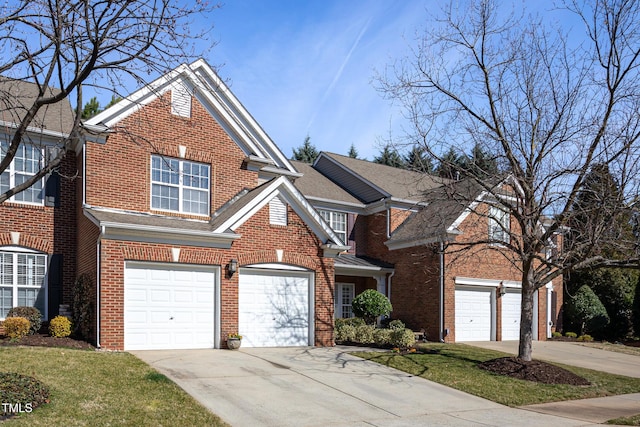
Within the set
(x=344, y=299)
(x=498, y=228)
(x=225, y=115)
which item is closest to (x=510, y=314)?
(x=498, y=228)

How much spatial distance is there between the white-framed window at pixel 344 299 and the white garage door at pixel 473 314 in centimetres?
446

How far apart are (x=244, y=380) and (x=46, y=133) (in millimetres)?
10046

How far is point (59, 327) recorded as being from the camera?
15.4 metres

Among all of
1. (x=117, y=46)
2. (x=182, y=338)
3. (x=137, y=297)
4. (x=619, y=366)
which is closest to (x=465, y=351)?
(x=619, y=366)

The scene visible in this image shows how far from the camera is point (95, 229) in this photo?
1532 cm

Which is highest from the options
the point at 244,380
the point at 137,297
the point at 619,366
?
the point at 137,297

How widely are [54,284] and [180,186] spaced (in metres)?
4.54

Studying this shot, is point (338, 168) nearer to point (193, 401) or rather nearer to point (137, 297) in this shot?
point (137, 297)

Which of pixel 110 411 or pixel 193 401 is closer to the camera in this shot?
pixel 110 411

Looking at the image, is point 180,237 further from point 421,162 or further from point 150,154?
point 421,162

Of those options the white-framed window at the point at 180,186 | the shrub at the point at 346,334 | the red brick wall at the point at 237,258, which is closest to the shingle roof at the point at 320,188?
the red brick wall at the point at 237,258

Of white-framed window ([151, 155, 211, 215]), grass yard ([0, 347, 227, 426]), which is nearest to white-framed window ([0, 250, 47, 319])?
grass yard ([0, 347, 227, 426])

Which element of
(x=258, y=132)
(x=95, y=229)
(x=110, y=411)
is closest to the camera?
(x=110, y=411)

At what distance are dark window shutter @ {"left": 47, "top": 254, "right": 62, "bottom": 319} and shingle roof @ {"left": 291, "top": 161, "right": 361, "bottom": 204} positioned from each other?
417 inches
